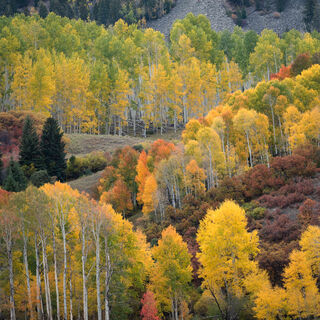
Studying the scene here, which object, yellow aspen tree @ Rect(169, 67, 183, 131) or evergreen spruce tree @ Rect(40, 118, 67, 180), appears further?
yellow aspen tree @ Rect(169, 67, 183, 131)

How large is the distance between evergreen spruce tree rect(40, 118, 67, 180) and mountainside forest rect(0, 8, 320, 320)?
0.20 metres

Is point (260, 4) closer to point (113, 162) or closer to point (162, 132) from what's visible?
point (162, 132)

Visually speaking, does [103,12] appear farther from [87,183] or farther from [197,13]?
[87,183]

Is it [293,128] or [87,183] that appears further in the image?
[87,183]

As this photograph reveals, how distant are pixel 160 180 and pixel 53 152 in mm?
19292

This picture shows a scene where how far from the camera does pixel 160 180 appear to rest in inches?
2085

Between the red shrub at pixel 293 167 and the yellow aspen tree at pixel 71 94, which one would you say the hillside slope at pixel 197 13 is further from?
the red shrub at pixel 293 167

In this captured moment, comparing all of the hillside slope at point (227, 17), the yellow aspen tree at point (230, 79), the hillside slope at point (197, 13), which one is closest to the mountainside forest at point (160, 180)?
the yellow aspen tree at point (230, 79)

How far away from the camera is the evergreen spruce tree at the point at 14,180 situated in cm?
Result: 5084

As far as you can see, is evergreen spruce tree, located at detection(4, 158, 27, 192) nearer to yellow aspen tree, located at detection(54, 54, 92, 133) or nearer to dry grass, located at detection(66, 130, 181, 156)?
dry grass, located at detection(66, 130, 181, 156)

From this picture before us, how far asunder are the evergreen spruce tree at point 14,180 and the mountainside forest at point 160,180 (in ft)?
0.72

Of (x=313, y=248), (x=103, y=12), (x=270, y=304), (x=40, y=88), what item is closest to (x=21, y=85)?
(x=40, y=88)

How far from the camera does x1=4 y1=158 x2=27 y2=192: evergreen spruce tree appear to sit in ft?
167

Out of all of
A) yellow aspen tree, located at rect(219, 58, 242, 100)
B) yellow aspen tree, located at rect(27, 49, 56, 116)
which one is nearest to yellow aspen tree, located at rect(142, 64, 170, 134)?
yellow aspen tree, located at rect(219, 58, 242, 100)
